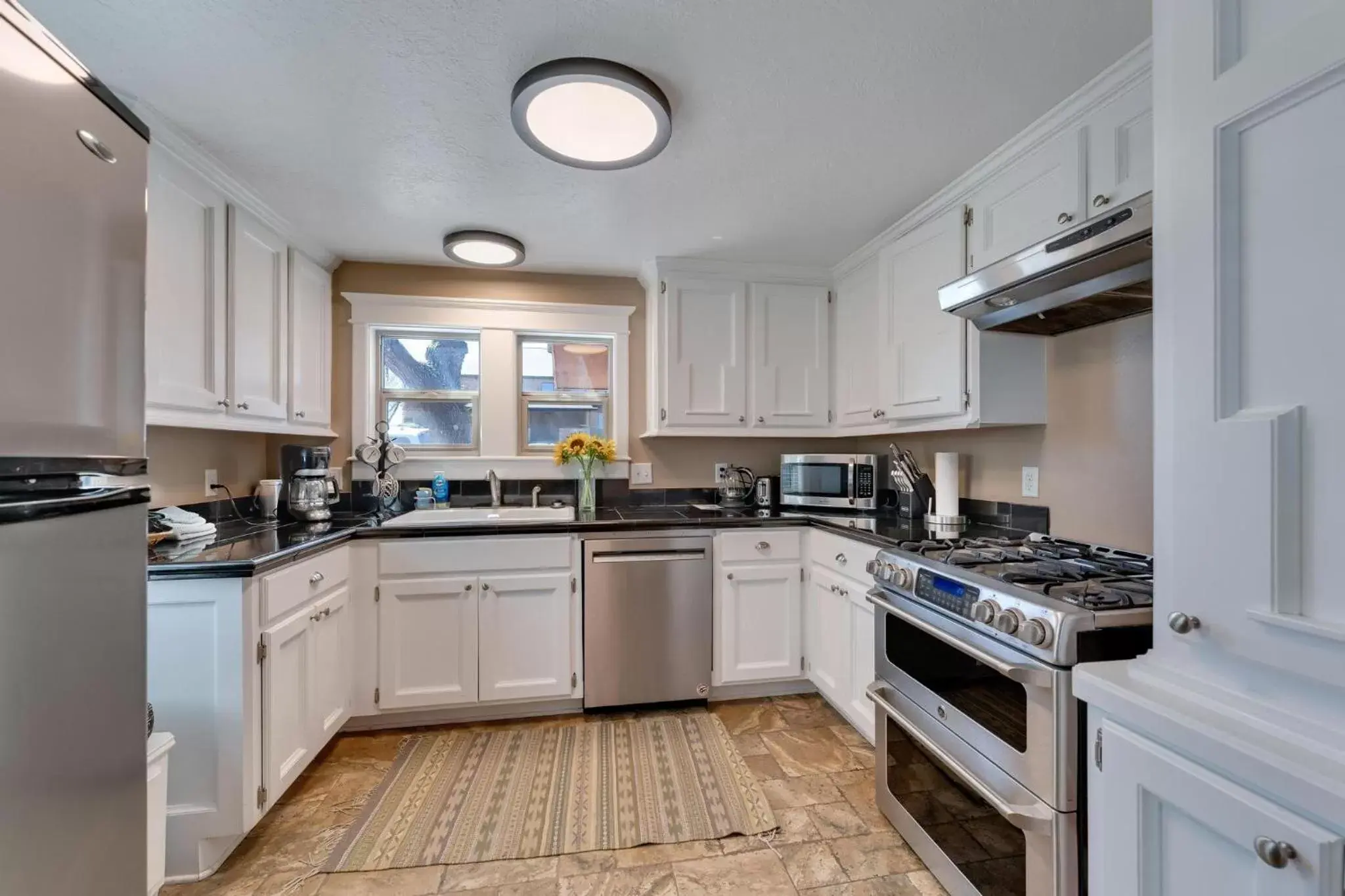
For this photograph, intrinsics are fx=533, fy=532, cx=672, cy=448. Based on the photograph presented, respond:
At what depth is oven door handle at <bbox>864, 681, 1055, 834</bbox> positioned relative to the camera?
1.15m

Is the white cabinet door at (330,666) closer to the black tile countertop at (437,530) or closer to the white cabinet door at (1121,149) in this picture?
the black tile countertop at (437,530)

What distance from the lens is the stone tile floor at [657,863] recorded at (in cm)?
151

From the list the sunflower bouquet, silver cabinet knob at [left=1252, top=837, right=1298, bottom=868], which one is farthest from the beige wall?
the sunflower bouquet

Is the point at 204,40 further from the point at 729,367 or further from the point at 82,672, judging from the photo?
the point at 729,367

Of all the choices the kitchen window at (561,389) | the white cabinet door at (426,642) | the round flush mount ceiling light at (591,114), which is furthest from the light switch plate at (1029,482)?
the white cabinet door at (426,642)

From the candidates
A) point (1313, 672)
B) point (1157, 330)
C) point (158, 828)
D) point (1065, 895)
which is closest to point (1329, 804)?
point (1313, 672)

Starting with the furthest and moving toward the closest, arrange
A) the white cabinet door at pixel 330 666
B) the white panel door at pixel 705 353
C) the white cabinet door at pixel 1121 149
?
the white panel door at pixel 705 353
the white cabinet door at pixel 330 666
the white cabinet door at pixel 1121 149

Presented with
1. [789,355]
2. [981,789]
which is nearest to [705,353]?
[789,355]

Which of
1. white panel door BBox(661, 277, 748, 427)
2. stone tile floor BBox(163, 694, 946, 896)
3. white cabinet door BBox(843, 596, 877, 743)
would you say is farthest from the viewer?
white panel door BBox(661, 277, 748, 427)

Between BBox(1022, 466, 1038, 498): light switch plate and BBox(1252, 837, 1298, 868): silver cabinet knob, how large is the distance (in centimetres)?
159

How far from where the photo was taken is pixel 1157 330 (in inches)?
30.7

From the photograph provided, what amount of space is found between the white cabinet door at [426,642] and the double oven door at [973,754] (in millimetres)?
1677

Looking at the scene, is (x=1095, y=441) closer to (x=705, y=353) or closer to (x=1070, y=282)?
(x=1070, y=282)

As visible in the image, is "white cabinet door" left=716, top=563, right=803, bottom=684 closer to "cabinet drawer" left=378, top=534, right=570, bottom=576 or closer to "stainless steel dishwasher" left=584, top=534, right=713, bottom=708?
"stainless steel dishwasher" left=584, top=534, right=713, bottom=708
